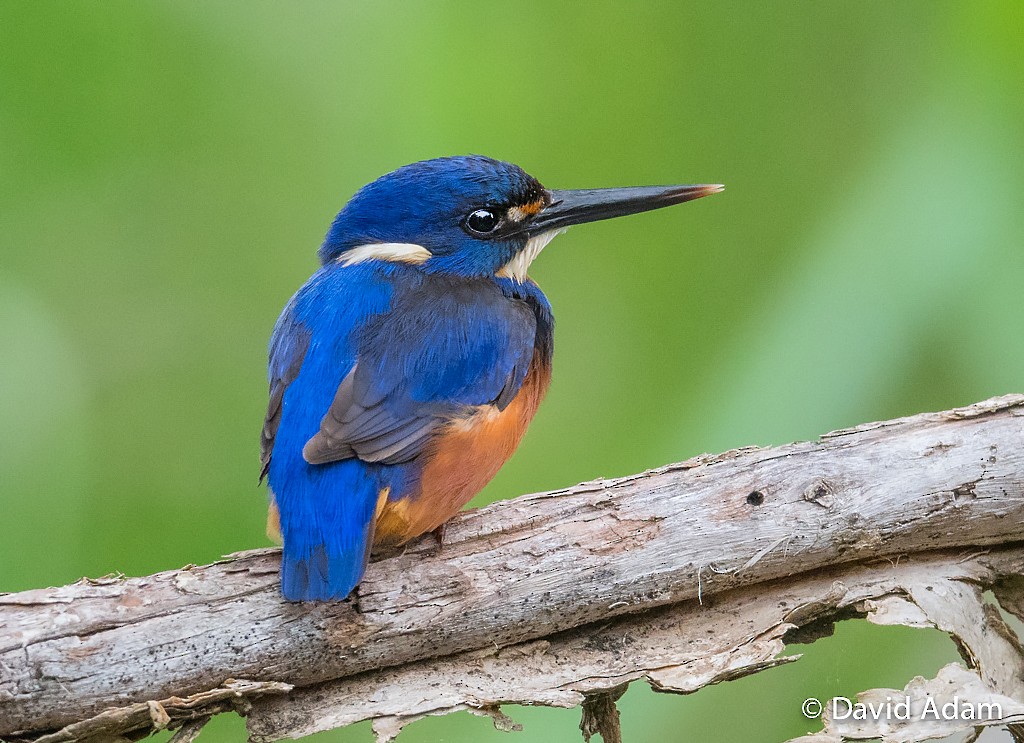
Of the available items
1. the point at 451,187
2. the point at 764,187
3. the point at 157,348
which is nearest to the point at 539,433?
the point at 451,187

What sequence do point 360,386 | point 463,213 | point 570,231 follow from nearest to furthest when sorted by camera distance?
point 360,386 < point 463,213 < point 570,231

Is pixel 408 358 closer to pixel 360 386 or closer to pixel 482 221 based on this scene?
pixel 360 386

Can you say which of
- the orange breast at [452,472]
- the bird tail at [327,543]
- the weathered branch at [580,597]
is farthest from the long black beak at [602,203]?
the bird tail at [327,543]

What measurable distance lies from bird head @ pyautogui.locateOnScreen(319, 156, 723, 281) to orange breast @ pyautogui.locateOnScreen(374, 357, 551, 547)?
1.92 ft

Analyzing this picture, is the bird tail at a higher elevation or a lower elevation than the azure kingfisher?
lower

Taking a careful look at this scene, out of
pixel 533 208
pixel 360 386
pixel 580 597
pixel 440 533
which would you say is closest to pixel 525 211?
pixel 533 208

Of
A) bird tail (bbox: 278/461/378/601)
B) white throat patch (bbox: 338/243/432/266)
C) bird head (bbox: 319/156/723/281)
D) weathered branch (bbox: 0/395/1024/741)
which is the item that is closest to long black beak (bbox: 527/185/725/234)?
bird head (bbox: 319/156/723/281)

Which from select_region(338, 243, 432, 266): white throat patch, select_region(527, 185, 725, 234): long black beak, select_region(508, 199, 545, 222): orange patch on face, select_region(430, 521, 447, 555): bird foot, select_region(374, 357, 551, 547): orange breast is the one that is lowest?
select_region(430, 521, 447, 555): bird foot

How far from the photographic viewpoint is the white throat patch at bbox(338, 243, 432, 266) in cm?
300

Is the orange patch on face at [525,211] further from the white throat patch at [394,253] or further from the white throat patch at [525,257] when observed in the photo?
the white throat patch at [394,253]

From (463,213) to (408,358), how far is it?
61 centimetres

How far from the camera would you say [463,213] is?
9.78 ft

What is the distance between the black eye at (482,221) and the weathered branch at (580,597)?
0.92 metres

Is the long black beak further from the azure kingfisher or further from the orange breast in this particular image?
the orange breast
